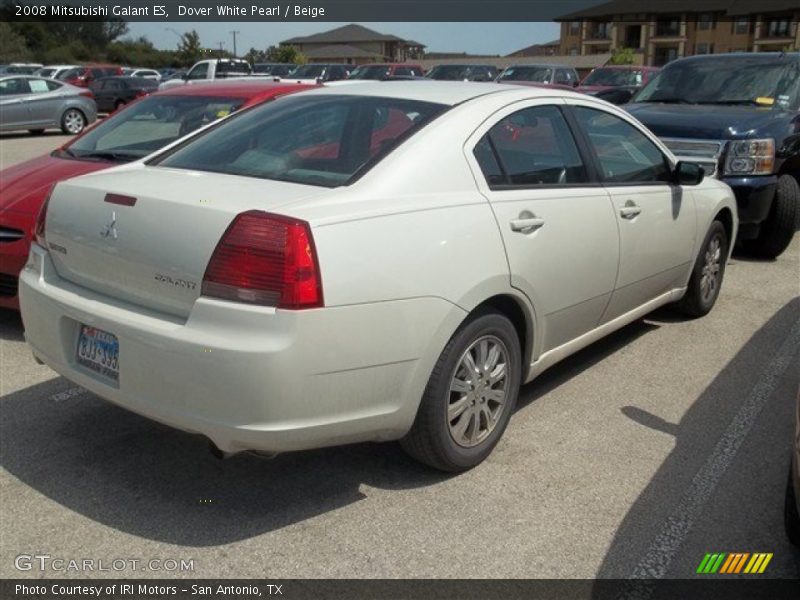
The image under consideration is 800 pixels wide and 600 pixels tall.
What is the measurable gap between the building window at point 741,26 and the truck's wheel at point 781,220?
6973 centimetres

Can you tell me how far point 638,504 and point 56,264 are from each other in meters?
2.61

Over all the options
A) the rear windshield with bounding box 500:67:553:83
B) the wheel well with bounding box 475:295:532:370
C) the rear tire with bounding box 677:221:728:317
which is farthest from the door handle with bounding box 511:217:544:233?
the rear windshield with bounding box 500:67:553:83

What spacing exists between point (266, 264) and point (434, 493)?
126 centimetres

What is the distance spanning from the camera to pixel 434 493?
3400 millimetres

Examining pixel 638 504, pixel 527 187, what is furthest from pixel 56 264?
pixel 638 504

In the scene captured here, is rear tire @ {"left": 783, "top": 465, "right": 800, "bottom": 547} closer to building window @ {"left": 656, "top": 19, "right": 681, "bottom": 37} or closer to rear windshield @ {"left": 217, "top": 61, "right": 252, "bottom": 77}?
rear windshield @ {"left": 217, "top": 61, "right": 252, "bottom": 77}

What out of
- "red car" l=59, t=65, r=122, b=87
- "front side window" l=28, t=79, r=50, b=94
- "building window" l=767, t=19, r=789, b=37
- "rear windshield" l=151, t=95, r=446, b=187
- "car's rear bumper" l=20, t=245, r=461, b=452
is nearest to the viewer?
"car's rear bumper" l=20, t=245, r=461, b=452

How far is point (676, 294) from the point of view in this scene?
5.29 m

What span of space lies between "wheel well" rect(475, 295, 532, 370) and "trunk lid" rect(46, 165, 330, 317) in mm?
904

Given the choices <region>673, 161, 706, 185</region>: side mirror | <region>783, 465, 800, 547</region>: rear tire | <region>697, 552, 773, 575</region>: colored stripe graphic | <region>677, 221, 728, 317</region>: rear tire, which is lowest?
<region>697, 552, 773, 575</region>: colored stripe graphic

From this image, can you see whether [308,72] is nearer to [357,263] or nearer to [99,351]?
[99,351]

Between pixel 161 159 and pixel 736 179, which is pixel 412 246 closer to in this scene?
pixel 161 159

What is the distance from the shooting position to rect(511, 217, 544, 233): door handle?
353 cm

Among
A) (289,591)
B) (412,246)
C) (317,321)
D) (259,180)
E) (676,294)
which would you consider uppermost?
(259,180)
